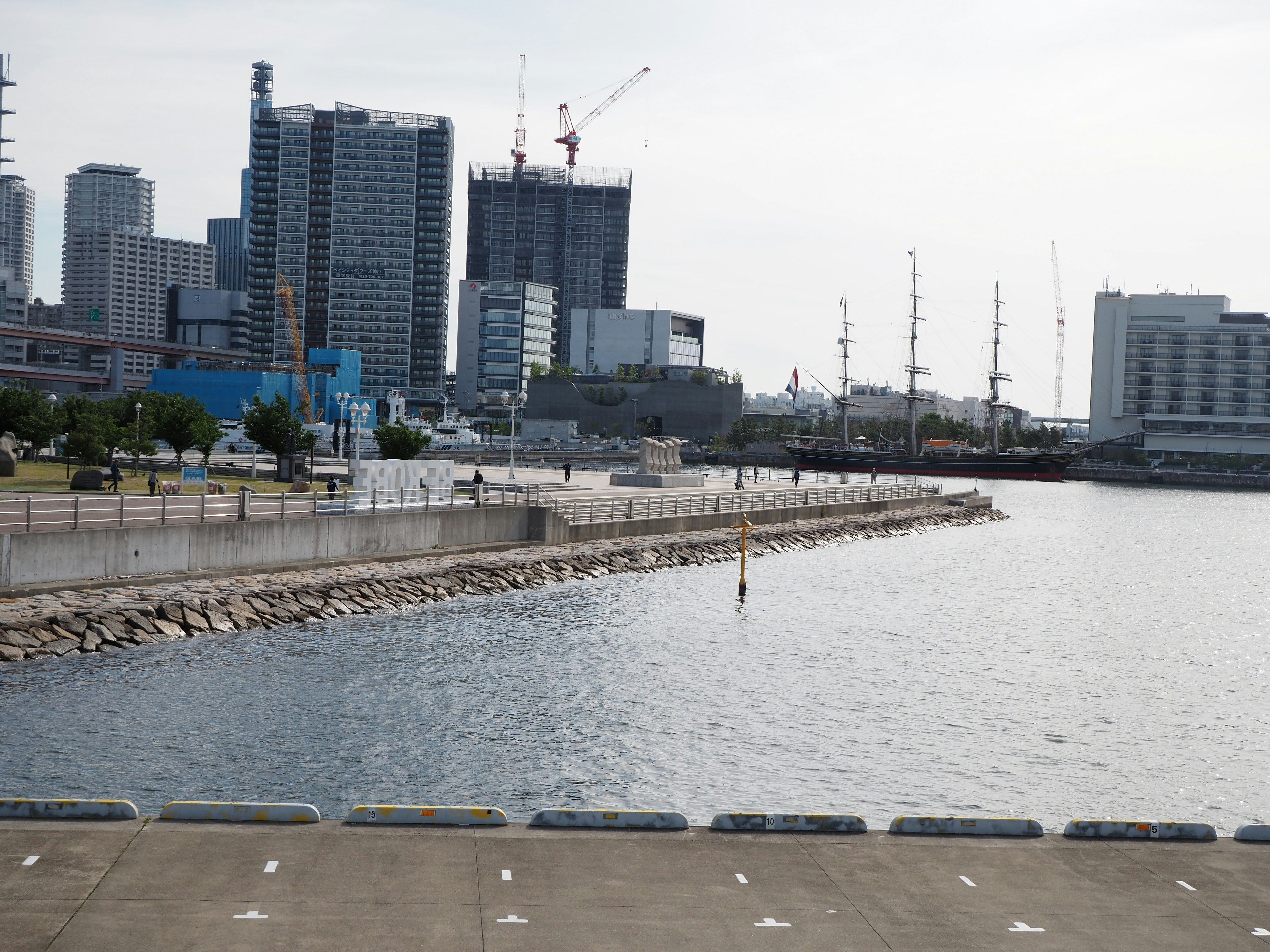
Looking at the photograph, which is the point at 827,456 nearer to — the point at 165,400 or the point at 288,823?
the point at 165,400

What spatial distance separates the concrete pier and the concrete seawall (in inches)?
808

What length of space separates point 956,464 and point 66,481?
15672 centimetres

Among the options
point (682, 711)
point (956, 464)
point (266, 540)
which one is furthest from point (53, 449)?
point (956, 464)

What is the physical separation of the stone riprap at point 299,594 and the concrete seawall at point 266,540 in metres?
0.66

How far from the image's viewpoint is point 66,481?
55688 mm

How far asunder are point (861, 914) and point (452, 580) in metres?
33.8

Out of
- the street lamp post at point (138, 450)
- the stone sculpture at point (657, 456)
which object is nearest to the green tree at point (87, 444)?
the street lamp post at point (138, 450)

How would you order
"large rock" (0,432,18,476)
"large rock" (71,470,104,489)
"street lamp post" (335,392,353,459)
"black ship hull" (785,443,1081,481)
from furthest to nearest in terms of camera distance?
"black ship hull" (785,443,1081,481) → "street lamp post" (335,392,353,459) → "large rock" (0,432,18,476) → "large rock" (71,470,104,489)

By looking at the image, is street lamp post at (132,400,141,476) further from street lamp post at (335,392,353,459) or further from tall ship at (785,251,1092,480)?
tall ship at (785,251,1092,480)

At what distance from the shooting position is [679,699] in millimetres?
29312

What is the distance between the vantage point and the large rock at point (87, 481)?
50375 millimetres

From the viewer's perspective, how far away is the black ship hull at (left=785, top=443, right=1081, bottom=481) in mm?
187625

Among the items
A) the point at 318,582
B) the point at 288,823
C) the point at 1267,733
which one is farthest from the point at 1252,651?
the point at 288,823

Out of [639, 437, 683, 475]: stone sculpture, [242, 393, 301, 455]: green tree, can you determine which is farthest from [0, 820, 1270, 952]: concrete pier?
[639, 437, 683, 475]: stone sculpture
